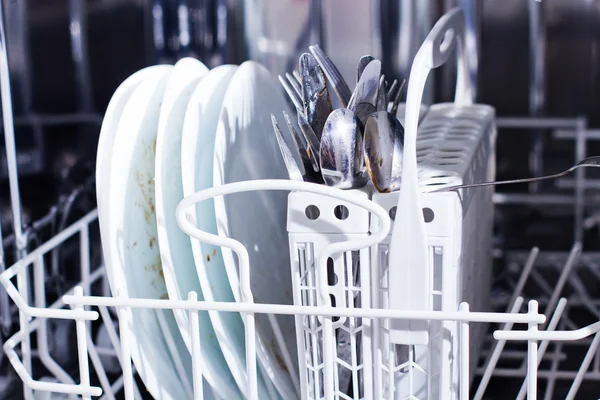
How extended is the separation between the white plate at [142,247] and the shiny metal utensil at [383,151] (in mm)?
185

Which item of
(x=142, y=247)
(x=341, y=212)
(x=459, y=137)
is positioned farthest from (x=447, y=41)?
(x=142, y=247)

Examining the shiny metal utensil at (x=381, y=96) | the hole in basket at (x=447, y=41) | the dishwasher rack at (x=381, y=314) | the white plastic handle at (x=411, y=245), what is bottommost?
the dishwasher rack at (x=381, y=314)

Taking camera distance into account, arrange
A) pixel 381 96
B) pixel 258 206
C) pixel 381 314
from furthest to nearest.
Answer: pixel 258 206 → pixel 381 96 → pixel 381 314

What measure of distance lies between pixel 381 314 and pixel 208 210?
0.63 feet

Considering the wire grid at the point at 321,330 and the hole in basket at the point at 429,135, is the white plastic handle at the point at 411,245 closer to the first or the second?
the wire grid at the point at 321,330

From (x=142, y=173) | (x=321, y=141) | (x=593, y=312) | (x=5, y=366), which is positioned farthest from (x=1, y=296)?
(x=593, y=312)

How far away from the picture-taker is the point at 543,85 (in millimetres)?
1164

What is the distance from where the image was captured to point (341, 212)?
1.87ft

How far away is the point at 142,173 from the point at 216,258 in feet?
0.30

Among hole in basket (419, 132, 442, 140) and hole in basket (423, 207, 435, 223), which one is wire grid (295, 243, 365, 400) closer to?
hole in basket (423, 207, 435, 223)

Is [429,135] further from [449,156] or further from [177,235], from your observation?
[177,235]

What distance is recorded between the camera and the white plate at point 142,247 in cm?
58

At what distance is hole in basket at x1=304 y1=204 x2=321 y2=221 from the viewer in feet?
1.83

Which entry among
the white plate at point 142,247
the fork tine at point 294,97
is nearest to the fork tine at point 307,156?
the fork tine at point 294,97
